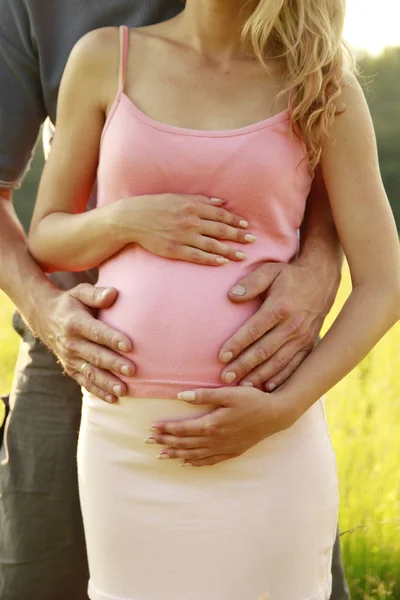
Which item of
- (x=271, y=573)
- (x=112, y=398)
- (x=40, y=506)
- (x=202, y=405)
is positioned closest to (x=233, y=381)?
(x=202, y=405)

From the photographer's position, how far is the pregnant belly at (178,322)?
2068 mm

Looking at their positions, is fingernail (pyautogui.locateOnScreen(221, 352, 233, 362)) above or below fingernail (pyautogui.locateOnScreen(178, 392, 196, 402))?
above

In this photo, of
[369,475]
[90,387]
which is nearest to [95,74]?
[90,387]

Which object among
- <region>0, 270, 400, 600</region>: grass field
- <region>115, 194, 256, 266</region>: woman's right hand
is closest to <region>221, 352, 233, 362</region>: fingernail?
<region>115, 194, 256, 266</region>: woman's right hand

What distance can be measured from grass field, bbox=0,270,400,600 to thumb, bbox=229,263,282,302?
1.43 metres

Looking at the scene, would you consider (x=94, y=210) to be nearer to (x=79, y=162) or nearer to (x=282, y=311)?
(x=79, y=162)

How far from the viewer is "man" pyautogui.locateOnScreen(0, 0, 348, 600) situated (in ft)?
7.04

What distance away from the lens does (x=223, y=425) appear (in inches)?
80.1

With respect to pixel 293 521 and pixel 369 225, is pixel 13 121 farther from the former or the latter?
pixel 293 521

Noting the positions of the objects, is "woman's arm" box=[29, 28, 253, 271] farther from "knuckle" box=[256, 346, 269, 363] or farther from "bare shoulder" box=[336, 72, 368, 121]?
"bare shoulder" box=[336, 72, 368, 121]

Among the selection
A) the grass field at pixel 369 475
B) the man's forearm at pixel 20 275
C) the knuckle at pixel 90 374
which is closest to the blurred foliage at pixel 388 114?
the grass field at pixel 369 475

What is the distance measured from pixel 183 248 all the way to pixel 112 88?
0.43 m

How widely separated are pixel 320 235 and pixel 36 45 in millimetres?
929

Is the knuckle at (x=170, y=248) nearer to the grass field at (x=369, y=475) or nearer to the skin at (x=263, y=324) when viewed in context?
the skin at (x=263, y=324)
